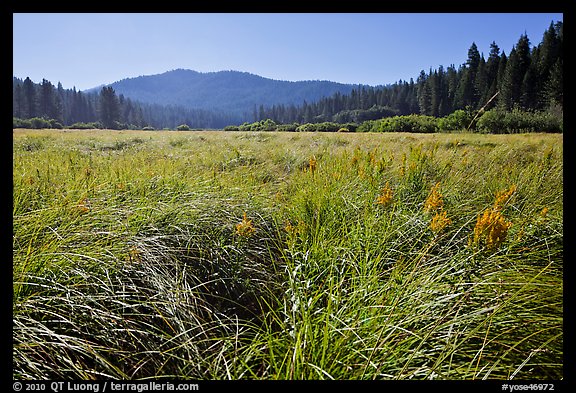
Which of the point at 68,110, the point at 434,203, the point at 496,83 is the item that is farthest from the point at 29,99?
the point at 496,83

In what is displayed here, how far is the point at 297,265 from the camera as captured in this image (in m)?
1.54

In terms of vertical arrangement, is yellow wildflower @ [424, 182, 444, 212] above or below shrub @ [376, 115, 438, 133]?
below

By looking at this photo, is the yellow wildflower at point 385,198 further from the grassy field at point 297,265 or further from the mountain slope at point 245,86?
the mountain slope at point 245,86

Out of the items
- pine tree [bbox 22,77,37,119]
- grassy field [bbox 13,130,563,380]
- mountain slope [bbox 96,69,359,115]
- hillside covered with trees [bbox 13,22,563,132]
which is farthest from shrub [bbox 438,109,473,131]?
pine tree [bbox 22,77,37,119]

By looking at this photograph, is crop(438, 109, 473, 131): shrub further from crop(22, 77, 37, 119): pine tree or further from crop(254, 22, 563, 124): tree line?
crop(22, 77, 37, 119): pine tree

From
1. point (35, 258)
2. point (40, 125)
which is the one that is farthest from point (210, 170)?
point (35, 258)

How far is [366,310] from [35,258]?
1.51 meters

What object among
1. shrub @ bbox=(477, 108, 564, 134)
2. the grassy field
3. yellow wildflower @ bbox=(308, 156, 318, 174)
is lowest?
the grassy field

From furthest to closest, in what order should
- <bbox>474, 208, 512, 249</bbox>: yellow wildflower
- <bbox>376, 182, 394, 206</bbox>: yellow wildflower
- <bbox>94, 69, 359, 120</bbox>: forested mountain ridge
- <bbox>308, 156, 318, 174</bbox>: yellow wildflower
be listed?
<bbox>308, 156, 318, 174</bbox>: yellow wildflower
<bbox>94, 69, 359, 120</bbox>: forested mountain ridge
<bbox>376, 182, 394, 206</bbox>: yellow wildflower
<bbox>474, 208, 512, 249</bbox>: yellow wildflower

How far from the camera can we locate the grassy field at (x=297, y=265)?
42.0 inches

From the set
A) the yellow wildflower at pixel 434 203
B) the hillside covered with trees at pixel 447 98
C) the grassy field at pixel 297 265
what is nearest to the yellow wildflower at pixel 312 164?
the grassy field at pixel 297 265

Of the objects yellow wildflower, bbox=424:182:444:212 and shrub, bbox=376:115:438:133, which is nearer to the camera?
yellow wildflower, bbox=424:182:444:212

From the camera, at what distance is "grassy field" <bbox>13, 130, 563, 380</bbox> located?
1066 millimetres
